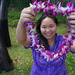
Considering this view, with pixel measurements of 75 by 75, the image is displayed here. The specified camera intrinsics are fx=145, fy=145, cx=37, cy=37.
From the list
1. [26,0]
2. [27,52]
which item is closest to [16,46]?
[27,52]

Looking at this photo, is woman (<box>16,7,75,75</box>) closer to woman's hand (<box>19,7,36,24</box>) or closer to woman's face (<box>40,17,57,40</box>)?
woman's face (<box>40,17,57,40</box>)

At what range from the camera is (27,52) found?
17.9 ft

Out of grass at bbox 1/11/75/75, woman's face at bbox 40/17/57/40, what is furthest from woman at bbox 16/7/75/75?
grass at bbox 1/11/75/75

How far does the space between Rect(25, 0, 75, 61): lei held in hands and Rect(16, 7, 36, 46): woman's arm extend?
0.08 metres

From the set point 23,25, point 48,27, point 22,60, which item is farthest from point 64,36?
point 22,60

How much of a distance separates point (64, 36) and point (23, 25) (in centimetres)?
55

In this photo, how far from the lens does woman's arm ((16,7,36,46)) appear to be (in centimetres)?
150

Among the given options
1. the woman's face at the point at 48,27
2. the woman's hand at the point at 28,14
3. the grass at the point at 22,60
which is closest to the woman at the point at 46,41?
the woman's face at the point at 48,27

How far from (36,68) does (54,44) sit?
0.41m

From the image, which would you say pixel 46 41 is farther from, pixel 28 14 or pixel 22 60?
pixel 22 60

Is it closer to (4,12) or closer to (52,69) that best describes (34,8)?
(52,69)

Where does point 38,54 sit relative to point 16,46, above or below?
above

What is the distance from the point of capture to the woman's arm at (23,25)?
4.91 ft

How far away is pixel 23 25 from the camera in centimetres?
166
